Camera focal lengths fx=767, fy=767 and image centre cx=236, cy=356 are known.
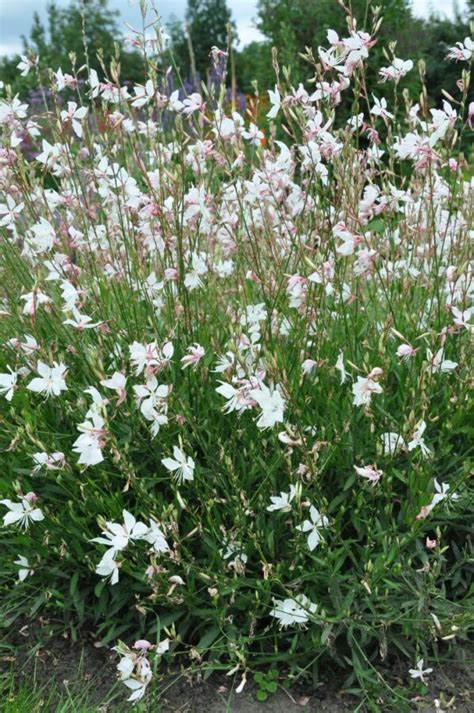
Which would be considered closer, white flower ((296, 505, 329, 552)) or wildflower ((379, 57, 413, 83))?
white flower ((296, 505, 329, 552))

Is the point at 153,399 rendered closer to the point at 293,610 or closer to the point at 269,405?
the point at 269,405

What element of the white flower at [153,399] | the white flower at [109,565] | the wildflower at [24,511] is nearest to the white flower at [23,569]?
the wildflower at [24,511]

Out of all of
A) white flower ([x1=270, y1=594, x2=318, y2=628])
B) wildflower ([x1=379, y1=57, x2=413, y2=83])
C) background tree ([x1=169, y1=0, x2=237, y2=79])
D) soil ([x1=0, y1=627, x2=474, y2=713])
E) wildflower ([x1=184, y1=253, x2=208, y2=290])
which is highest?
background tree ([x1=169, y1=0, x2=237, y2=79])

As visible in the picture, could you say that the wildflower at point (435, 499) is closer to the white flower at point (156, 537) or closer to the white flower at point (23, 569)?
the white flower at point (156, 537)

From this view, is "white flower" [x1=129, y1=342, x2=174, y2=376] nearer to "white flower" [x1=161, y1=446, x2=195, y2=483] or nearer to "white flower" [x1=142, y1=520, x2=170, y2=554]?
"white flower" [x1=161, y1=446, x2=195, y2=483]

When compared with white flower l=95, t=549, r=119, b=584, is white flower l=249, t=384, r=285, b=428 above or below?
above

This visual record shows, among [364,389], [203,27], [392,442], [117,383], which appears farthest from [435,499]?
[203,27]

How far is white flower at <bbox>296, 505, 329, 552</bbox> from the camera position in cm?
220

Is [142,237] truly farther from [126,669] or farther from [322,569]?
[126,669]

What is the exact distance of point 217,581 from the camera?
2.18 m

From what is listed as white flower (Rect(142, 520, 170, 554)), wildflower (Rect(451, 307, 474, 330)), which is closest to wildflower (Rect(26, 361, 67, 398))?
white flower (Rect(142, 520, 170, 554))

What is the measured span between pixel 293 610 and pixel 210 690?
435 mm

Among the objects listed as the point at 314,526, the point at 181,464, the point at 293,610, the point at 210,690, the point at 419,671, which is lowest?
the point at 210,690

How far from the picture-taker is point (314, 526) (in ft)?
7.39
